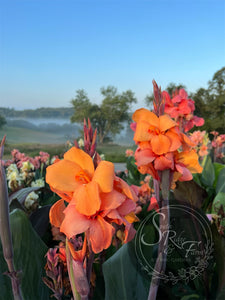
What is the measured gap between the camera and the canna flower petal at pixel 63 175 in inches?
11.2

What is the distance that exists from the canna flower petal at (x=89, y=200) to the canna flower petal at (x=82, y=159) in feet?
0.08

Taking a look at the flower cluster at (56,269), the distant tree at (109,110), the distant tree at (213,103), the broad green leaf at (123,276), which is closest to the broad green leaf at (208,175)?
the broad green leaf at (123,276)

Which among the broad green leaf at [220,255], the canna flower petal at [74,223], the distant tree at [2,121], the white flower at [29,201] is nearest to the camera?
the canna flower petal at [74,223]

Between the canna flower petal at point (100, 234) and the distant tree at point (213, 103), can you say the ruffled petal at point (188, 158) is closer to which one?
the canna flower petal at point (100, 234)

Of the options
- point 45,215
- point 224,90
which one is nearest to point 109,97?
point 224,90

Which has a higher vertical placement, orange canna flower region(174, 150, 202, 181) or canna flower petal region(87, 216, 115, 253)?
orange canna flower region(174, 150, 202, 181)

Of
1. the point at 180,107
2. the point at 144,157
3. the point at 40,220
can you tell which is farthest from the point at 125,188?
the point at 180,107

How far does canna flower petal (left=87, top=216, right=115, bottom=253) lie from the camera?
0.88ft

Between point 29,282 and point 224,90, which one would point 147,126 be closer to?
point 29,282

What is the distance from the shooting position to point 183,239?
613 millimetres

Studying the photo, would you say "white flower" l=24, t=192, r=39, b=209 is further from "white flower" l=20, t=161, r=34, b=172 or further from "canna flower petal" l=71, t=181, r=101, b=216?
"canna flower petal" l=71, t=181, r=101, b=216

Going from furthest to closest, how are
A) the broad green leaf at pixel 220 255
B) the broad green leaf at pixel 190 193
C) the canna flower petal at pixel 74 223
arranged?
the broad green leaf at pixel 190 193, the broad green leaf at pixel 220 255, the canna flower petal at pixel 74 223

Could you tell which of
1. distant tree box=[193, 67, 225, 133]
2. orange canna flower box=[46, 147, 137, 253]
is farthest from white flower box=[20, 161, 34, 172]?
distant tree box=[193, 67, 225, 133]

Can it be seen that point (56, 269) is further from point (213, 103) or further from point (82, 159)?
point (213, 103)
